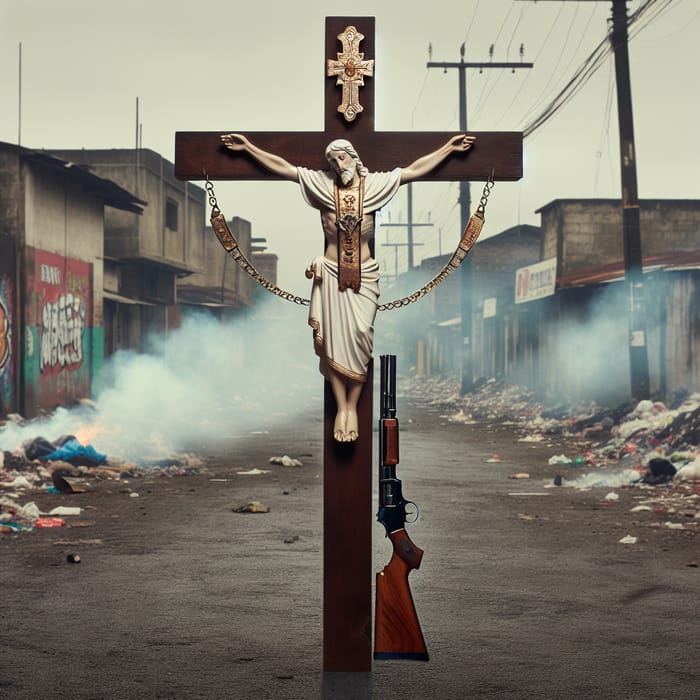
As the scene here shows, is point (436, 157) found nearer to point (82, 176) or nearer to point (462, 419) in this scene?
point (82, 176)

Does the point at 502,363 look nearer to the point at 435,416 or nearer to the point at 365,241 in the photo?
the point at 435,416

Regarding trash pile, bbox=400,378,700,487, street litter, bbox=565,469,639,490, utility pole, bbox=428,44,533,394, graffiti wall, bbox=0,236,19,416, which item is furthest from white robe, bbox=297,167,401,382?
utility pole, bbox=428,44,533,394

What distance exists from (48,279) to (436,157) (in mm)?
20674

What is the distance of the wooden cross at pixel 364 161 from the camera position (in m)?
5.75

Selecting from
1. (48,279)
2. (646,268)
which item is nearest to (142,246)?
(48,279)

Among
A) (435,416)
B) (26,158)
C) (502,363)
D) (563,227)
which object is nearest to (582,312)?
(435,416)

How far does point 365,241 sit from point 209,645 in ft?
9.91

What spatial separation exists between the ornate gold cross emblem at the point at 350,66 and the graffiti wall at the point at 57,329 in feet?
62.7

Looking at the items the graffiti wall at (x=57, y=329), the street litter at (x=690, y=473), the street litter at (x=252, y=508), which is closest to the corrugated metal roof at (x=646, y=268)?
the street litter at (x=690, y=473)

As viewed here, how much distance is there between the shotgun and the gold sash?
44 centimetres

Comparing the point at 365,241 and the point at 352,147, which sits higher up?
the point at 352,147

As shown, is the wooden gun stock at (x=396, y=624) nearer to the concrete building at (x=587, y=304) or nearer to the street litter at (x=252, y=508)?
the street litter at (x=252, y=508)

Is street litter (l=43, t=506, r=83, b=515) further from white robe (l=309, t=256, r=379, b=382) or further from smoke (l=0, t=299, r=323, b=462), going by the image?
white robe (l=309, t=256, r=379, b=382)

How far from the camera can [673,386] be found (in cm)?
2550
